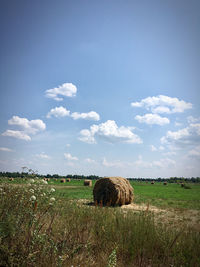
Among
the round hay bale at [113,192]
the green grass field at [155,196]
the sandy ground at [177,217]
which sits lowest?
the green grass field at [155,196]

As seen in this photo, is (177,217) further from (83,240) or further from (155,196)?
(155,196)

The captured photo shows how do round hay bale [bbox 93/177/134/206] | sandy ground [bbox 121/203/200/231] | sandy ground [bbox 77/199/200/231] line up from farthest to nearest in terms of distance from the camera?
round hay bale [bbox 93/177/134/206] → sandy ground [bbox 121/203/200/231] → sandy ground [bbox 77/199/200/231]

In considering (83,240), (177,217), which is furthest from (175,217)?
(83,240)

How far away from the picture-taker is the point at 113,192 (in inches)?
528

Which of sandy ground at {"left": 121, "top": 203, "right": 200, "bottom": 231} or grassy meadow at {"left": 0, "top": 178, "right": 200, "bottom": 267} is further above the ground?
grassy meadow at {"left": 0, "top": 178, "right": 200, "bottom": 267}

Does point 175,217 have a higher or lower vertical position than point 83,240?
lower

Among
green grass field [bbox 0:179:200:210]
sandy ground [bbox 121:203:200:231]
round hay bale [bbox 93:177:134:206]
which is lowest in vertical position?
green grass field [bbox 0:179:200:210]

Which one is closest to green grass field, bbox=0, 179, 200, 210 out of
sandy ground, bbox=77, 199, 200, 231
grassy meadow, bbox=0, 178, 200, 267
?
grassy meadow, bbox=0, 178, 200, 267

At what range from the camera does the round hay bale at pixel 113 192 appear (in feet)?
44.0

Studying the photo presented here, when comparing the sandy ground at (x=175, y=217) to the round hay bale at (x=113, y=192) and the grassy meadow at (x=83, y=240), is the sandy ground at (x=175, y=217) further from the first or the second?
the round hay bale at (x=113, y=192)

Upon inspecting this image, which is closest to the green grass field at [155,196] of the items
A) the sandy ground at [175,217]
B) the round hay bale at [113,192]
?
the round hay bale at [113,192]

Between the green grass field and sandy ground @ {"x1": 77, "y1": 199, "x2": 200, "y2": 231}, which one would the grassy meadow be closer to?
the green grass field

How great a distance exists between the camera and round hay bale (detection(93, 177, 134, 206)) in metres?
13.4

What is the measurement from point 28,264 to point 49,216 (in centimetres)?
270
